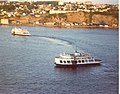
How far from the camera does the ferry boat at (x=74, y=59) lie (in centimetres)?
349

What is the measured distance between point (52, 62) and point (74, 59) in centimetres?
23

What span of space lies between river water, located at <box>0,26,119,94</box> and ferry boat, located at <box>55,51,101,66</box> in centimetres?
5

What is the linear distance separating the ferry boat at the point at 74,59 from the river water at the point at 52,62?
5 cm

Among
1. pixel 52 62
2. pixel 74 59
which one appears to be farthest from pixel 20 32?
pixel 74 59

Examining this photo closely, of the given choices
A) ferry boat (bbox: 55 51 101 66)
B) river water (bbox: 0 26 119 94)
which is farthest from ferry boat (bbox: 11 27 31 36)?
ferry boat (bbox: 55 51 101 66)

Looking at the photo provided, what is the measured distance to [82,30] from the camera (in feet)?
11.5

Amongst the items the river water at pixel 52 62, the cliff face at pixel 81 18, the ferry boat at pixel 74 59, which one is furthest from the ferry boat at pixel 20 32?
the ferry boat at pixel 74 59

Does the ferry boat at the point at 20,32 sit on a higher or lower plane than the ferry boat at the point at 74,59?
higher

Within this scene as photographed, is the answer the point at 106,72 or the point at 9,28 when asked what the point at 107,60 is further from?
the point at 9,28

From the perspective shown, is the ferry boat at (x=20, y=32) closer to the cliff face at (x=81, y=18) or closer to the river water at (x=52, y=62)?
the river water at (x=52, y=62)

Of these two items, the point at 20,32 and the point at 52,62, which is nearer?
the point at 52,62

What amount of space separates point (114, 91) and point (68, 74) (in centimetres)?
49

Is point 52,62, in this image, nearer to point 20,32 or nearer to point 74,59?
point 74,59

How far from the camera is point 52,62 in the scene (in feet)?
11.4
